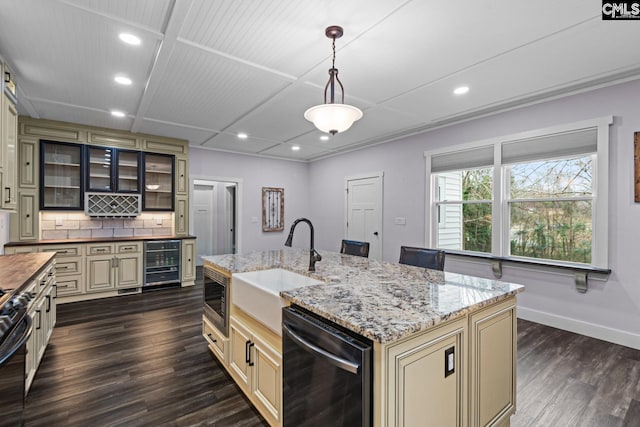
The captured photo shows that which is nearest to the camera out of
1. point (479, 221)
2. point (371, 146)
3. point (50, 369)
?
point (50, 369)

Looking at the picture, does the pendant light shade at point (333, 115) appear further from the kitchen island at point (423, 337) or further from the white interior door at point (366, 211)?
the white interior door at point (366, 211)

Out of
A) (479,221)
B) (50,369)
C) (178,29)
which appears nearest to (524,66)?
(479,221)

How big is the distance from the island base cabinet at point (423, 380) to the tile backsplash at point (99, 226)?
5.31 metres

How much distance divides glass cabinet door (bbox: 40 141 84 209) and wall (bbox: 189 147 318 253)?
1752mm

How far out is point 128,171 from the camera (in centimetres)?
502

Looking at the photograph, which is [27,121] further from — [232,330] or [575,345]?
[575,345]

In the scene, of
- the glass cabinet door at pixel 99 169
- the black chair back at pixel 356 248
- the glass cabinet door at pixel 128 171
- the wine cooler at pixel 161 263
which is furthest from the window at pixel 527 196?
the glass cabinet door at pixel 99 169

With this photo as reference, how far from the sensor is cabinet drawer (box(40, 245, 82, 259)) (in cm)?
406

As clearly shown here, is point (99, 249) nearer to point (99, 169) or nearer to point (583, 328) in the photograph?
point (99, 169)

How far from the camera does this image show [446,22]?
6.77 ft

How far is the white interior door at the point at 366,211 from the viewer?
5477 millimetres

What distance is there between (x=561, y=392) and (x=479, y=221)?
7.70ft

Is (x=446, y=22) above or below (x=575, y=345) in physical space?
above

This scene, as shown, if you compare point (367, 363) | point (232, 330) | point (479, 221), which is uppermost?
point (479, 221)
